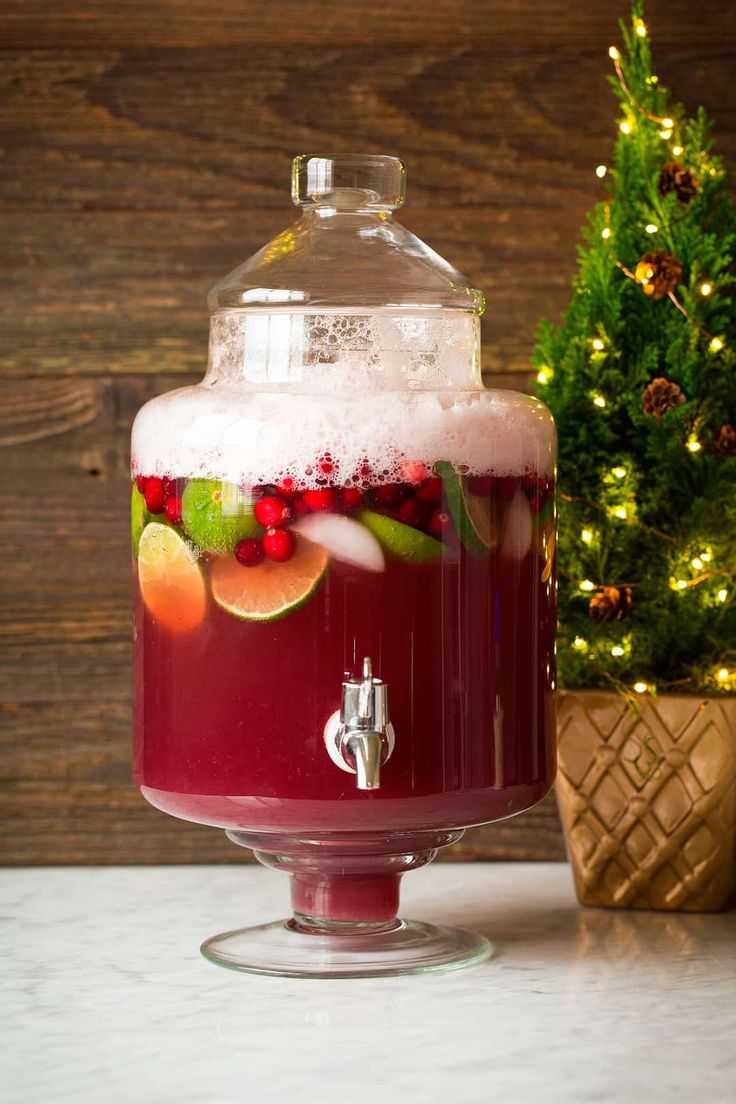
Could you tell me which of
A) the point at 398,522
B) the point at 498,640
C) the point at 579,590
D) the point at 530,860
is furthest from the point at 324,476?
the point at 530,860

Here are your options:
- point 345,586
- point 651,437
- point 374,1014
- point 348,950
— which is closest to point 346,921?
point 348,950

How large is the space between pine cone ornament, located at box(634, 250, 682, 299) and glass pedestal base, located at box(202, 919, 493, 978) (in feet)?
1.72

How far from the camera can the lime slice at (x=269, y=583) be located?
97 centimetres

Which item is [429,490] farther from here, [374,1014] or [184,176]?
[184,176]

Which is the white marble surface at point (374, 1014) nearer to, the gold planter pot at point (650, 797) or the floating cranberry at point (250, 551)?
the gold planter pot at point (650, 797)

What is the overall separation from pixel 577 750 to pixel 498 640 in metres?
0.23

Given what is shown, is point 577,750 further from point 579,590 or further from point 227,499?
point 227,499

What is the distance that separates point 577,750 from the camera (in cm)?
122

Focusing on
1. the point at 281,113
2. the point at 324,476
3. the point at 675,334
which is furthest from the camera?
the point at 281,113

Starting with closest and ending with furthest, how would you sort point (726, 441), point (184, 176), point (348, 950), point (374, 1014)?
point (374, 1014), point (348, 950), point (726, 441), point (184, 176)

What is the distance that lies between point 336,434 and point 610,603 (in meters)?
0.33

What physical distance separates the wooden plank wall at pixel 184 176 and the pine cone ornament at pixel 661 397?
227 mm

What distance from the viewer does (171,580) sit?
1026mm

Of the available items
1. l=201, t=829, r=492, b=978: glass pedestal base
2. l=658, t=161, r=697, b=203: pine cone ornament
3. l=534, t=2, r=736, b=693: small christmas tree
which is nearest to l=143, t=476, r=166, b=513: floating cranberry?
l=201, t=829, r=492, b=978: glass pedestal base
